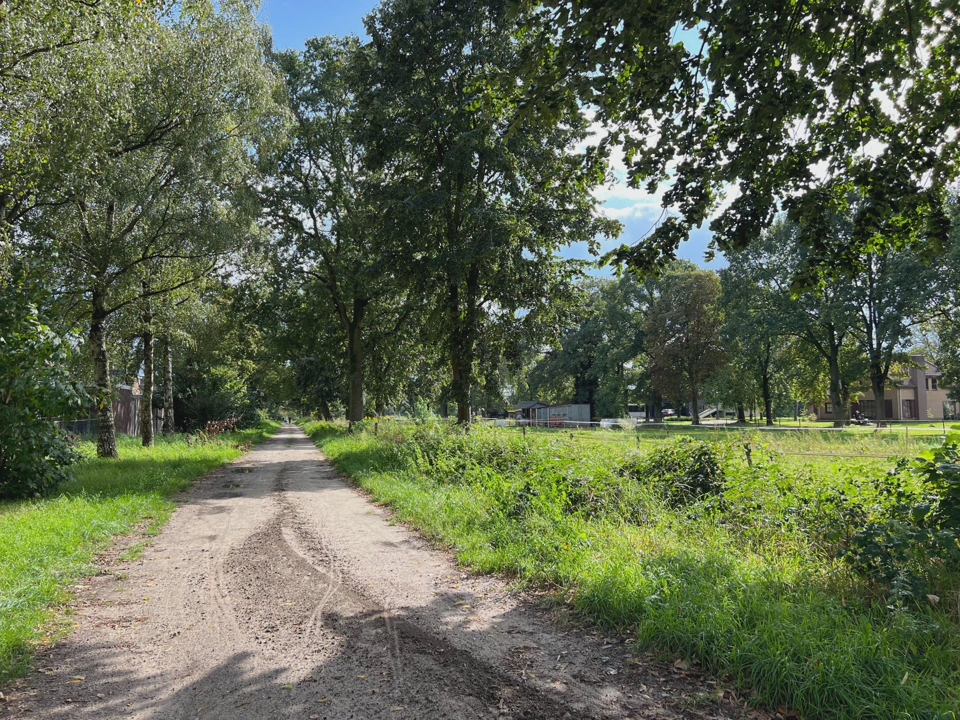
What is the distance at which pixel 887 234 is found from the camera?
20.5 ft

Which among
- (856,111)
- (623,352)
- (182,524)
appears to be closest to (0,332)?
(182,524)

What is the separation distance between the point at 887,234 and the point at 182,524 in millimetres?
10084

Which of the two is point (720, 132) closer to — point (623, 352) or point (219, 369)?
point (219, 369)

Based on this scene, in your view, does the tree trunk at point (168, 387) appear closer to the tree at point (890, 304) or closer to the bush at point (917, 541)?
the bush at point (917, 541)

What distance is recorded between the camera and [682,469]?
25.7 feet

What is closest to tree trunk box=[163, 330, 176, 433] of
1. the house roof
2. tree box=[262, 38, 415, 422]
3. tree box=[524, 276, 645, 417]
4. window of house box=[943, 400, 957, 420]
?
tree box=[262, 38, 415, 422]

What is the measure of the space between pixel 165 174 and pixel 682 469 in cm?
1477

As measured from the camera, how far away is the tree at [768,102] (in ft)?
15.5

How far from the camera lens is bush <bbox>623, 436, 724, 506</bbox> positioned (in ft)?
24.1

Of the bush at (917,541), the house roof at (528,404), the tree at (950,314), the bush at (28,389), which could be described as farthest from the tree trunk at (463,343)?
the house roof at (528,404)

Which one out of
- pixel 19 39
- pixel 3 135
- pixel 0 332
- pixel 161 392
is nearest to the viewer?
pixel 19 39

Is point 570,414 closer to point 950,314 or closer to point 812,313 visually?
point 812,313

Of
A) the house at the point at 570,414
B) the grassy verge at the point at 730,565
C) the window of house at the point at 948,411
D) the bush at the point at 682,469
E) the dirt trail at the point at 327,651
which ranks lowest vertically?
the window of house at the point at 948,411

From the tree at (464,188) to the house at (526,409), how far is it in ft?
196
